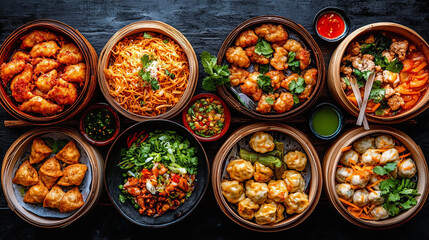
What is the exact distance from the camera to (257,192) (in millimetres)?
3053

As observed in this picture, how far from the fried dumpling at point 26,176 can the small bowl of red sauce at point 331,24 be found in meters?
3.53

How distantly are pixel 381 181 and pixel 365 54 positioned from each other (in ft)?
4.60

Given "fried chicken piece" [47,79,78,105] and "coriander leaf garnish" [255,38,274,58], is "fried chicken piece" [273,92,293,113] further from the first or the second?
"fried chicken piece" [47,79,78,105]

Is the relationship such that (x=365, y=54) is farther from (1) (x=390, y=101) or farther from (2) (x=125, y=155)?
(2) (x=125, y=155)

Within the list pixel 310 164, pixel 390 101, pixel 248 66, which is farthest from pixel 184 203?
pixel 390 101

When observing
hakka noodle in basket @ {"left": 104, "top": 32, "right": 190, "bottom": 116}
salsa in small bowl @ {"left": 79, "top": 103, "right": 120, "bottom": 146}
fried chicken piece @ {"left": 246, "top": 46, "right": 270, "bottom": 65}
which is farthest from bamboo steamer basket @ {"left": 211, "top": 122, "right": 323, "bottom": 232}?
salsa in small bowl @ {"left": 79, "top": 103, "right": 120, "bottom": 146}

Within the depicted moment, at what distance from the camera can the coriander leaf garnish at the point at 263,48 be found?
3.10 metres

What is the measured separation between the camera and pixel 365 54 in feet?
10.4

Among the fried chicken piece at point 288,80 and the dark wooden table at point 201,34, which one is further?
Result: the dark wooden table at point 201,34

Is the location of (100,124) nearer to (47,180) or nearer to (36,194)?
(47,180)

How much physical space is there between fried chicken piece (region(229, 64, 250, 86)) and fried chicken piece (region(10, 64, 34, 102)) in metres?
2.07

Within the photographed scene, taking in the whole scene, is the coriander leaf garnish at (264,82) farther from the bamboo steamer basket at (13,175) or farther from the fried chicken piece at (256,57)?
the bamboo steamer basket at (13,175)

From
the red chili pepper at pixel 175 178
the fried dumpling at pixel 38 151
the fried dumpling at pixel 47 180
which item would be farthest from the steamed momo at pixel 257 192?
the fried dumpling at pixel 38 151

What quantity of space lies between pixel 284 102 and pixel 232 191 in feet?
3.56
